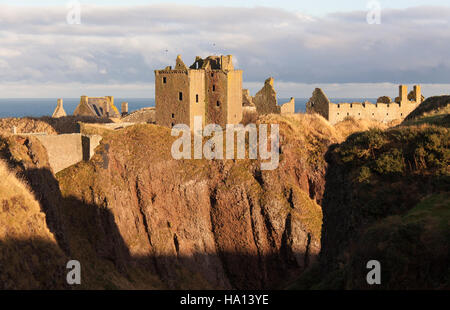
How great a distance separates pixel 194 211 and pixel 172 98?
1421cm

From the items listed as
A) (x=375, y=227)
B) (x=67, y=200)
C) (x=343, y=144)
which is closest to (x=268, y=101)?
(x=67, y=200)

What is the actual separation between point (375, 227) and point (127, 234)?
31583mm

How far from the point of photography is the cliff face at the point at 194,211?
49.0 metres

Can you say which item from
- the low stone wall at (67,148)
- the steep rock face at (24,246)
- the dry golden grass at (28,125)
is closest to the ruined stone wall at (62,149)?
the low stone wall at (67,148)

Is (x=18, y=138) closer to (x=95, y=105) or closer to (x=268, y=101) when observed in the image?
(x=268, y=101)

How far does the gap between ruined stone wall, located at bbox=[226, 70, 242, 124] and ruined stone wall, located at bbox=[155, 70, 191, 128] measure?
183 inches

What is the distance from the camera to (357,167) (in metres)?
29.1

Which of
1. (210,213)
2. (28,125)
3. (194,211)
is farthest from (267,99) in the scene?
(28,125)

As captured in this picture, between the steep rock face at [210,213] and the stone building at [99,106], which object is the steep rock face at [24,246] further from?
the stone building at [99,106]

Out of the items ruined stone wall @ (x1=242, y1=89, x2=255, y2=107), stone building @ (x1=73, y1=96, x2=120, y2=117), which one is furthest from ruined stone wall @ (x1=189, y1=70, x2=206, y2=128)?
stone building @ (x1=73, y1=96, x2=120, y2=117)

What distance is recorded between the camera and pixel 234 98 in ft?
215

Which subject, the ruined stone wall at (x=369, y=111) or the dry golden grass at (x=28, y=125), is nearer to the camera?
the dry golden grass at (x=28, y=125)

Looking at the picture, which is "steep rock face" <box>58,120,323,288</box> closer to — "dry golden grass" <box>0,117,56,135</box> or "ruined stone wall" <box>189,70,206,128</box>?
"ruined stone wall" <box>189,70,206,128</box>

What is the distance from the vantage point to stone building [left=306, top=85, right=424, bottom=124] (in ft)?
229
